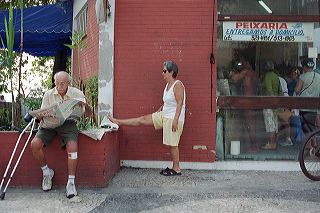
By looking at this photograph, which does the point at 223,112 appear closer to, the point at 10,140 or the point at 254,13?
the point at 254,13

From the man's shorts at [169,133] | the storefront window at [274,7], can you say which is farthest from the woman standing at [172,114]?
the storefront window at [274,7]

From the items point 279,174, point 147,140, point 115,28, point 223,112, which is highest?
point 115,28

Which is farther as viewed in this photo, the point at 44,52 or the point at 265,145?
the point at 44,52

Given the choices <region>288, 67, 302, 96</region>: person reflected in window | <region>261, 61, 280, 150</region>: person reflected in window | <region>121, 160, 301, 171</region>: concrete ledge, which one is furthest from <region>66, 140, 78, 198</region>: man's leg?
<region>288, 67, 302, 96</region>: person reflected in window

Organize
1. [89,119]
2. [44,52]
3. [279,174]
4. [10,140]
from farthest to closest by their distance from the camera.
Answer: [44,52]
[279,174]
[89,119]
[10,140]

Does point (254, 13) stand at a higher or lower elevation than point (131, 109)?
higher

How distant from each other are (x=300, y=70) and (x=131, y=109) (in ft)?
9.59

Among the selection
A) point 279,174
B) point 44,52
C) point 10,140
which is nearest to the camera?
point 10,140

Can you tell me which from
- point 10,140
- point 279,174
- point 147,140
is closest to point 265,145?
point 279,174

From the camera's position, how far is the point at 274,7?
715 centimetres

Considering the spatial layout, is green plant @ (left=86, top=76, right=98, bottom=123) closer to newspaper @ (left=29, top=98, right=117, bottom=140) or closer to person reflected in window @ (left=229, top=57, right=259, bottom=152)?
newspaper @ (left=29, top=98, right=117, bottom=140)

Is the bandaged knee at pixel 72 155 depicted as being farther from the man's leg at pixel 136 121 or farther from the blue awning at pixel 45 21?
the blue awning at pixel 45 21

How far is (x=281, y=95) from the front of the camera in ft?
23.3

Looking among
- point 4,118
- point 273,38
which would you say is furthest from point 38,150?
point 273,38
